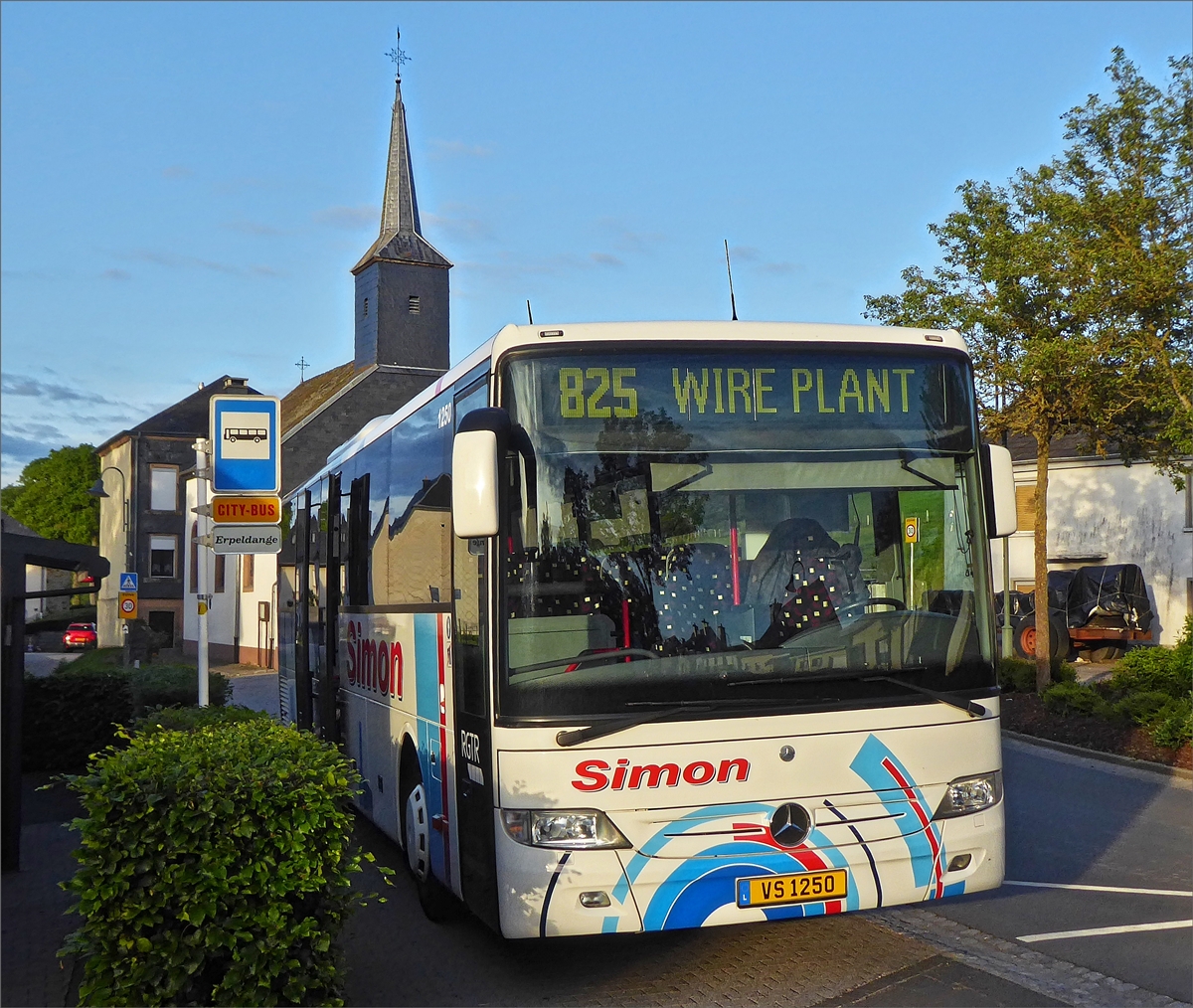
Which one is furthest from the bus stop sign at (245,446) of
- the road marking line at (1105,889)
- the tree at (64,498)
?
the tree at (64,498)

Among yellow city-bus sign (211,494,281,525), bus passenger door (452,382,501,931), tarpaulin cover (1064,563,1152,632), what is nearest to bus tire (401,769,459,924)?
bus passenger door (452,382,501,931)

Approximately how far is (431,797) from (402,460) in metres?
2.38

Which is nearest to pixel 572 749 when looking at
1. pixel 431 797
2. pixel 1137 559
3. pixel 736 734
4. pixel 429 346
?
pixel 736 734

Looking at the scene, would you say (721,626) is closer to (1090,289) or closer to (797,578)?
(797,578)

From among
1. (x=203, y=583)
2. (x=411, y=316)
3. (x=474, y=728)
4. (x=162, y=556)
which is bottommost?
(x=474, y=728)

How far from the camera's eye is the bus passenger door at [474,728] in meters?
6.16

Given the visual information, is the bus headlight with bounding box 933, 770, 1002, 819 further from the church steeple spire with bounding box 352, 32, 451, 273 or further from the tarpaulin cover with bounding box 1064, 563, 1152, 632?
the church steeple spire with bounding box 352, 32, 451, 273

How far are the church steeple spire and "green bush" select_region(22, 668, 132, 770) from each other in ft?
145

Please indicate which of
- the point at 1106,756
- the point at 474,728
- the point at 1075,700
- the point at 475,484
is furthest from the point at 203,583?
the point at 1075,700

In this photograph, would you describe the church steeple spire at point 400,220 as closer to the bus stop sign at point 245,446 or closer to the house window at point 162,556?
the house window at point 162,556

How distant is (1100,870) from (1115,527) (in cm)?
3058

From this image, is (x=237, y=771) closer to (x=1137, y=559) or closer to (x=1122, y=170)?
(x=1122, y=170)

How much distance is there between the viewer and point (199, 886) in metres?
4.98

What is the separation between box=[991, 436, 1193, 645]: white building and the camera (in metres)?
36.2
